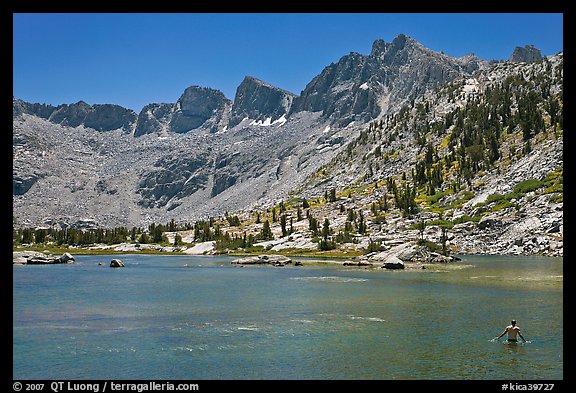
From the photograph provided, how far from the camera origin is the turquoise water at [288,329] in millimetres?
30469

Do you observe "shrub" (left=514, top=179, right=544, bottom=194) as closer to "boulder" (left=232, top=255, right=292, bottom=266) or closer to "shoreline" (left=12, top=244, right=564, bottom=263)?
"shoreline" (left=12, top=244, right=564, bottom=263)

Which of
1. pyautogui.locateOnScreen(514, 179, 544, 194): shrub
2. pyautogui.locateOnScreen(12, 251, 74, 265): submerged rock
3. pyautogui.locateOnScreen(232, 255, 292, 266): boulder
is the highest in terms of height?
pyautogui.locateOnScreen(514, 179, 544, 194): shrub

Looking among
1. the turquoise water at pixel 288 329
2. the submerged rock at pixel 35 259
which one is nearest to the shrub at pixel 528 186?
the turquoise water at pixel 288 329

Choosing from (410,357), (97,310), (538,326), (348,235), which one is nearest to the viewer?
(410,357)

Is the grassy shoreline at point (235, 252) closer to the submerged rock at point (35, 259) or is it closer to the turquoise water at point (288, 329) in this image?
the submerged rock at point (35, 259)

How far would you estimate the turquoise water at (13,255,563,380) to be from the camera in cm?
3047

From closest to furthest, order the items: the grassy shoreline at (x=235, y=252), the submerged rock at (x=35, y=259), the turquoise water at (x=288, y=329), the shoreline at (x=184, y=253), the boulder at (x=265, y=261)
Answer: the turquoise water at (x=288, y=329) < the boulder at (x=265, y=261) < the submerged rock at (x=35, y=259) < the shoreline at (x=184, y=253) < the grassy shoreline at (x=235, y=252)

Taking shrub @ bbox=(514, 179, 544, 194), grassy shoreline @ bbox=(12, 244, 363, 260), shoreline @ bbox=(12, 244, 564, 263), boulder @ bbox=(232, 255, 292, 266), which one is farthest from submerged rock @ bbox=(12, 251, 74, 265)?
shrub @ bbox=(514, 179, 544, 194)

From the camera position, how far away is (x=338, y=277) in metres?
82.2

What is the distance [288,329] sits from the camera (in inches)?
1629
